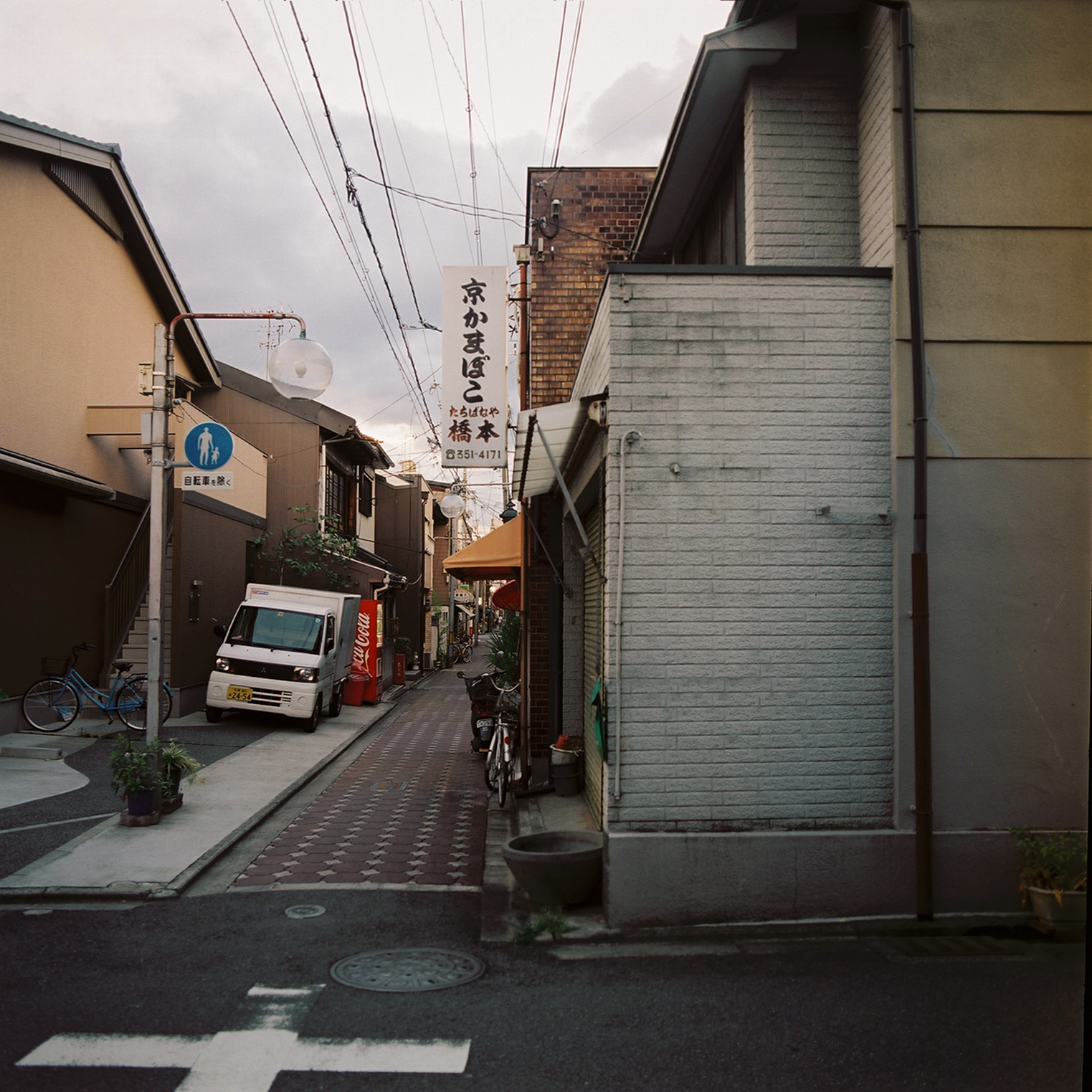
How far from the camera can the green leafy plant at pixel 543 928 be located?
6.29 m

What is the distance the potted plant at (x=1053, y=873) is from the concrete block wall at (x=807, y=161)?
15.3ft

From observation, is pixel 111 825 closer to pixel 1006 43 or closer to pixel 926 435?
pixel 926 435

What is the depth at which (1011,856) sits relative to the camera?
21.4ft

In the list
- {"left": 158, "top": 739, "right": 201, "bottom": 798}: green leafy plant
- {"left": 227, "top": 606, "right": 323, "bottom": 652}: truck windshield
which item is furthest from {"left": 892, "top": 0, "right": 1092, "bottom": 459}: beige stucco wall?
{"left": 227, "top": 606, "right": 323, "bottom": 652}: truck windshield

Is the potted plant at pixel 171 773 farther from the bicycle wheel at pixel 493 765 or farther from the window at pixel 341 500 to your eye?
the window at pixel 341 500

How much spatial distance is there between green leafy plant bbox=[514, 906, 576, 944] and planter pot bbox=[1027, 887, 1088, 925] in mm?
3182

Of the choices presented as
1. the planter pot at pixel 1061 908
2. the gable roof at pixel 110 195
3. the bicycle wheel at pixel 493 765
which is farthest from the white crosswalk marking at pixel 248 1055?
the gable roof at pixel 110 195

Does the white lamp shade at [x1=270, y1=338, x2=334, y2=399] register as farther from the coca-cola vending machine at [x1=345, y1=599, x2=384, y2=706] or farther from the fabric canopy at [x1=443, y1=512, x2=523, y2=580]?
the coca-cola vending machine at [x1=345, y1=599, x2=384, y2=706]

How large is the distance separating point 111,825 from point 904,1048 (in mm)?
7783

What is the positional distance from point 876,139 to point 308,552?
19.1 metres

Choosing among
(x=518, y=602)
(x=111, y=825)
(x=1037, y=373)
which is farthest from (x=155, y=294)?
(x=1037, y=373)

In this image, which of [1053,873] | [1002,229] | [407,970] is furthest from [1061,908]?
[1002,229]

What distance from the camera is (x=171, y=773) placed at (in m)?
9.91

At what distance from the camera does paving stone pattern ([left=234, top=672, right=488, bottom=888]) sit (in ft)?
26.6
